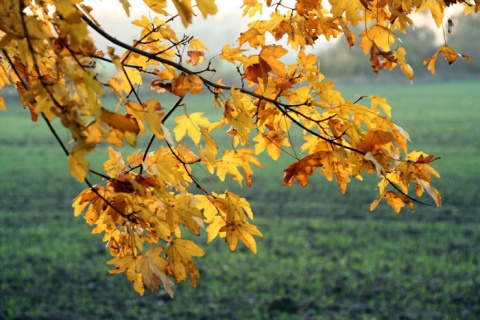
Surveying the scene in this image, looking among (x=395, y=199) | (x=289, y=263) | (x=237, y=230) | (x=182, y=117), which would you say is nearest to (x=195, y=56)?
(x=182, y=117)

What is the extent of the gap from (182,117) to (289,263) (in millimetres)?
5160

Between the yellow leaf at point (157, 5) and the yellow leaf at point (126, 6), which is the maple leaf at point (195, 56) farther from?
the yellow leaf at point (126, 6)

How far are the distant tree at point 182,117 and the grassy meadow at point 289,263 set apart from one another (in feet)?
12.5

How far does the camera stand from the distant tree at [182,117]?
1026mm

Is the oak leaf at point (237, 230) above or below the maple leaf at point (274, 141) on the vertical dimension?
below

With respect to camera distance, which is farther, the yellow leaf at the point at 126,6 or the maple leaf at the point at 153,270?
the maple leaf at the point at 153,270

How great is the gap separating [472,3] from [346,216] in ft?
24.5

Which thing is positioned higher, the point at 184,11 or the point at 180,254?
the point at 184,11

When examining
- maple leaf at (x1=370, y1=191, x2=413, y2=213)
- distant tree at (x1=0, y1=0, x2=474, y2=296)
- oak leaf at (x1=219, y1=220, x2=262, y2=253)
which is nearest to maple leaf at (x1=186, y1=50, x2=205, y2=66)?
distant tree at (x1=0, y1=0, x2=474, y2=296)

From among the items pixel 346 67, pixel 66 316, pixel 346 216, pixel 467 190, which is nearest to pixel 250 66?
pixel 66 316

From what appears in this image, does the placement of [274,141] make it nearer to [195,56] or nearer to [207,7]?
[195,56]

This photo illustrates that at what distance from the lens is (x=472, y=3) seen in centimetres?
189

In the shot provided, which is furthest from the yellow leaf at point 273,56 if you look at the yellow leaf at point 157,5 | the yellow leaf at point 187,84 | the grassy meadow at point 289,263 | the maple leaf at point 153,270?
the grassy meadow at point 289,263

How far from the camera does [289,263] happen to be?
6797 mm
